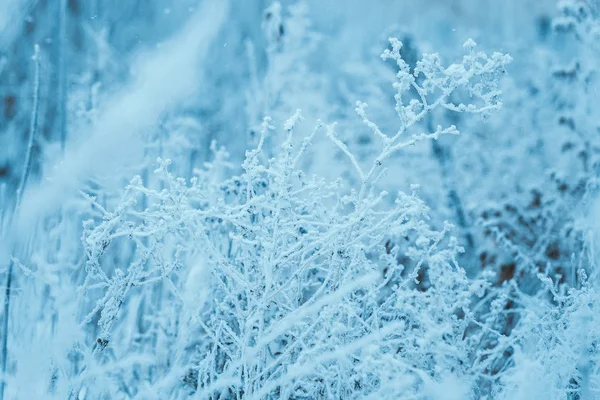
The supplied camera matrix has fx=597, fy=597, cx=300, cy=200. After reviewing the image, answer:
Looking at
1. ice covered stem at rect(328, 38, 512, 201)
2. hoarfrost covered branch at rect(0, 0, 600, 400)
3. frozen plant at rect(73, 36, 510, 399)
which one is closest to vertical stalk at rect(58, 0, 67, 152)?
hoarfrost covered branch at rect(0, 0, 600, 400)

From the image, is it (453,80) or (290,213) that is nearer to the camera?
(453,80)

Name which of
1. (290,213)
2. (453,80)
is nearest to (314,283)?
(290,213)

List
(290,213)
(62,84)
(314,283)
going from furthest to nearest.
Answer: (62,84), (314,283), (290,213)

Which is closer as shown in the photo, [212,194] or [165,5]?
[212,194]

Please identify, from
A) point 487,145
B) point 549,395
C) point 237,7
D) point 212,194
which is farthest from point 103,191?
point 487,145

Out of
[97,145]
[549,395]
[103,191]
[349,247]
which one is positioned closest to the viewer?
[549,395]

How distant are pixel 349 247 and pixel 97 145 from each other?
140 centimetres

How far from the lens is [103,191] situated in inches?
146

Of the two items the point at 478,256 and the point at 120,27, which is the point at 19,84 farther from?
the point at 478,256

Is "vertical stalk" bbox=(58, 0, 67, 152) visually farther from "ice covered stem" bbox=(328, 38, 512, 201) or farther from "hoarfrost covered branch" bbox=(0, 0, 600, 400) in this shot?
"ice covered stem" bbox=(328, 38, 512, 201)

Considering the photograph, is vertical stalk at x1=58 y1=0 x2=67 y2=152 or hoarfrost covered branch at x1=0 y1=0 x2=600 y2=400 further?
vertical stalk at x1=58 y1=0 x2=67 y2=152

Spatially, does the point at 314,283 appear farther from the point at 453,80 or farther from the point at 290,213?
the point at 453,80

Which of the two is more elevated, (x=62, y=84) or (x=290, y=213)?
(x=62, y=84)

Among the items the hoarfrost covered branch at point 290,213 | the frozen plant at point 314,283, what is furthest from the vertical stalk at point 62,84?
the frozen plant at point 314,283
